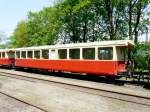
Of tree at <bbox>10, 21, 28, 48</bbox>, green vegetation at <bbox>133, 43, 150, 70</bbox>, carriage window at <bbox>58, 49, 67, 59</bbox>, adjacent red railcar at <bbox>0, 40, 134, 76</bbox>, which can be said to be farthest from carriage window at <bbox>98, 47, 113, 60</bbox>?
tree at <bbox>10, 21, 28, 48</bbox>

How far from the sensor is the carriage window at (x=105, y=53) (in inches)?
784

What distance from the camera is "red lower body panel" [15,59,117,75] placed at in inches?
785

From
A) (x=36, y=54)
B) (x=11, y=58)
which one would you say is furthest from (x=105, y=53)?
(x=11, y=58)

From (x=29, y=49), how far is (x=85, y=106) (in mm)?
20918

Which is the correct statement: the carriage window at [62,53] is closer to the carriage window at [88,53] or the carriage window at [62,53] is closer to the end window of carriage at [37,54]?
the carriage window at [88,53]

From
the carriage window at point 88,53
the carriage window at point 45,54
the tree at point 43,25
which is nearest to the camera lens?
the carriage window at point 88,53

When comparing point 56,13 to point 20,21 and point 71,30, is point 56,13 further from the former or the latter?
point 20,21

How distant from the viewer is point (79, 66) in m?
22.8

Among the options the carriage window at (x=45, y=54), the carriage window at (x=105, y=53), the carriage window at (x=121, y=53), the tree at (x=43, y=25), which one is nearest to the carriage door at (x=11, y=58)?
the carriage window at (x=45, y=54)

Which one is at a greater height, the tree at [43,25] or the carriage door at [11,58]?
the tree at [43,25]

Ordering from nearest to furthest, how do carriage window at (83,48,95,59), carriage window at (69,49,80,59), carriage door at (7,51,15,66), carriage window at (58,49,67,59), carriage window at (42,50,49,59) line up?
carriage window at (83,48,95,59), carriage window at (69,49,80,59), carriage window at (58,49,67,59), carriage window at (42,50,49,59), carriage door at (7,51,15,66)

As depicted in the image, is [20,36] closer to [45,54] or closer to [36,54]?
[36,54]

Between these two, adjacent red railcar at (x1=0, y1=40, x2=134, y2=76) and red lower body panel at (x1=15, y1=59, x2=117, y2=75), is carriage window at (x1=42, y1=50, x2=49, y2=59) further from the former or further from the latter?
red lower body panel at (x1=15, y1=59, x2=117, y2=75)

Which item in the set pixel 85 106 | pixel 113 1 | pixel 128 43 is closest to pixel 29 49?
pixel 113 1
